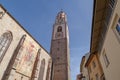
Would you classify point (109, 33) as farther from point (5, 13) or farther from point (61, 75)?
point (61, 75)

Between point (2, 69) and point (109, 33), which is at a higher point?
point (2, 69)

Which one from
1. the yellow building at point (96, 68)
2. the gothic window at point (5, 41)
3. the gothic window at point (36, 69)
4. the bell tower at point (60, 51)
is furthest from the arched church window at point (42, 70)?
the yellow building at point (96, 68)

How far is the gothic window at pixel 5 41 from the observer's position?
14205mm

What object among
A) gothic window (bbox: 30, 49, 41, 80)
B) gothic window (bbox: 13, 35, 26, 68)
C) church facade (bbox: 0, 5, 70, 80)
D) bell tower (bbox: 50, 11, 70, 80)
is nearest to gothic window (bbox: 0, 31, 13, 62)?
church facade (bbox: 0, 5, 70, 80)

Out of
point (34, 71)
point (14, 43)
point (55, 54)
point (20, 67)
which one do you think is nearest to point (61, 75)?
point (55, 54)

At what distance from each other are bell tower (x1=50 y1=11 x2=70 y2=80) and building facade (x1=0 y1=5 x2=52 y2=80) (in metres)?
6.87

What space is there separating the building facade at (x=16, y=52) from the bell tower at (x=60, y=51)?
6.87 metres

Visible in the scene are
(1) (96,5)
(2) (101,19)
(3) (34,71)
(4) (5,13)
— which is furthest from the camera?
(3) (34,71)

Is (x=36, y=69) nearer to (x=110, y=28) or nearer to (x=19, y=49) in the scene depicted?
(x=19, y=49)

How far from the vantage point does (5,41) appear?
1491cm

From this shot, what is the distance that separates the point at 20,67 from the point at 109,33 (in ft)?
46.2

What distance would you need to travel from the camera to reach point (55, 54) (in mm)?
32219

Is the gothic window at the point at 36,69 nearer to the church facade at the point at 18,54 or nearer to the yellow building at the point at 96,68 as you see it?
the church facade at the point at 18,54

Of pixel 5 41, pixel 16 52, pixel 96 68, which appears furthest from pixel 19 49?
pixel 96 68
